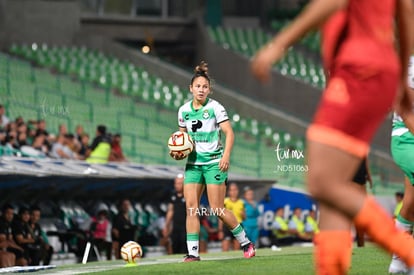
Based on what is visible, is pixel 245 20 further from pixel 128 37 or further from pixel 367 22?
pixel 367 22

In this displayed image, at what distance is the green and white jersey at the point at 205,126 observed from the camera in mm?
12883

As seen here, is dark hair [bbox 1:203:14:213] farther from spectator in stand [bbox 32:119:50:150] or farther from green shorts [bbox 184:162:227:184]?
green shorts [bbox 184:162:227:184]

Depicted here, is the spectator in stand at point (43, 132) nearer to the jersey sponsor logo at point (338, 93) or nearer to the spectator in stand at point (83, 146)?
the spectator in stand at point (83, 146)

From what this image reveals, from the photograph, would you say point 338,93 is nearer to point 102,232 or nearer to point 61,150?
point 102,232

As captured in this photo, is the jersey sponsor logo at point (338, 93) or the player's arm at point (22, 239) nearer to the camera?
the jersey sponsor logo at point (338, 93)

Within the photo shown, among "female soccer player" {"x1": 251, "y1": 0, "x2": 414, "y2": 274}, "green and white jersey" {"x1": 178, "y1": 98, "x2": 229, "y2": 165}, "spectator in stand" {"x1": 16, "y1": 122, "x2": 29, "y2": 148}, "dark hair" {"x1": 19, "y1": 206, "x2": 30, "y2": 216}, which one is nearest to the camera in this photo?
"female soccer player" {"x1": 251, "y1": 0, "x2": 414, "y2": 274}

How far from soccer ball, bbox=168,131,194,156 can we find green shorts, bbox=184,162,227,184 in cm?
22

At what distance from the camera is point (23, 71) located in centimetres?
3334

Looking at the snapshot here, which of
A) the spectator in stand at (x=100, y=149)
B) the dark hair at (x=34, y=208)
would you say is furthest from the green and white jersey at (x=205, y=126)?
the spectator in stand at (x=100, y=149)

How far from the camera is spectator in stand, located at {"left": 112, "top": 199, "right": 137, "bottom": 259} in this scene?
70.3 ft

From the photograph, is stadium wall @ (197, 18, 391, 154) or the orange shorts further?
stadium wall @ (197, 18, 391, 154)

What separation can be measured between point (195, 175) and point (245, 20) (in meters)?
33.5

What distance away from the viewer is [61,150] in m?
22.8

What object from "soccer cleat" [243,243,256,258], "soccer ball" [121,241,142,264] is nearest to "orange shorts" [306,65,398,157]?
"soccer cleat" [243,243,256,258]
